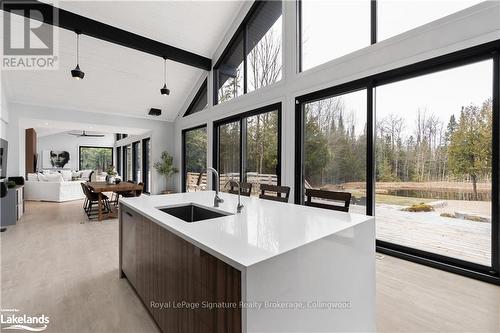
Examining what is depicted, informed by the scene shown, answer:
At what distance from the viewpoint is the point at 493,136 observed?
224cm

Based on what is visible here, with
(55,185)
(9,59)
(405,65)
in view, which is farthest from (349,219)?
(55,185)

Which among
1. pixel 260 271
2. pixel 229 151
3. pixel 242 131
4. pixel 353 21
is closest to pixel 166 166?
pixel 229 151

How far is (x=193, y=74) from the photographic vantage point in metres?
6.39

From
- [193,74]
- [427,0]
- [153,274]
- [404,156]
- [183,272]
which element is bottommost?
[153,274]

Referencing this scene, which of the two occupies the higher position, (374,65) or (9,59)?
(9,59)

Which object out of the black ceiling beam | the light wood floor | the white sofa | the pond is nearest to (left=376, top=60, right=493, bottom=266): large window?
the pond

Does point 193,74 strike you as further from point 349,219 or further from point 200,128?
point 349,219

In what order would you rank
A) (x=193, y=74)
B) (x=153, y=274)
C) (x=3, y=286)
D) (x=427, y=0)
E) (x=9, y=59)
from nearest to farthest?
(x=153, y=274)
(x=3, y=286)
(x=427, y=0)
(x=9, y=59)
(x=193, y=74)

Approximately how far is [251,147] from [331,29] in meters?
→ 2.46

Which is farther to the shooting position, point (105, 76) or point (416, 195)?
point (105, 76)

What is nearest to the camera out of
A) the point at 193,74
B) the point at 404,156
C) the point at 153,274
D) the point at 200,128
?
the point at 153,274

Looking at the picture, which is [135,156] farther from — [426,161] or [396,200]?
[426,161]

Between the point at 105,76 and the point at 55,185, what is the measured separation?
3.77 meters

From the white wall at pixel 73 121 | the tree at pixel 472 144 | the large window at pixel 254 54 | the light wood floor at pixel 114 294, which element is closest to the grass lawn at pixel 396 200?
the tree at pixel 472 144
